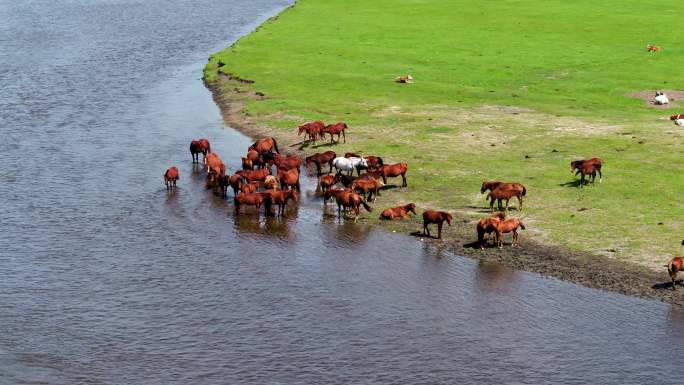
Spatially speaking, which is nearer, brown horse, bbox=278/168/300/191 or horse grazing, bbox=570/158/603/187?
horse grazing, bbox=570/158/603/187

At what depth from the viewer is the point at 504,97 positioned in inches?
2290

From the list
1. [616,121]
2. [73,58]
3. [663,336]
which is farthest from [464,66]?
[663,336]

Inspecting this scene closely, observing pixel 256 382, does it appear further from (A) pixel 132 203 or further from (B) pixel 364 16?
(B) pixel 364 16

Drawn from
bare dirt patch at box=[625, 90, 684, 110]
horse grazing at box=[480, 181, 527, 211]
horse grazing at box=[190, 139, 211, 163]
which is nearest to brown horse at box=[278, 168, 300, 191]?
horse grazing at box=[190, 139, 211, 163]

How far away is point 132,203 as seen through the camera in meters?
39.3

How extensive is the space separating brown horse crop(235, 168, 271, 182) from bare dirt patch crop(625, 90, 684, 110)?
24963 mm

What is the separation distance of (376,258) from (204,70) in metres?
40.9

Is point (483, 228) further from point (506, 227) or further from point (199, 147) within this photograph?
point (199, 147)

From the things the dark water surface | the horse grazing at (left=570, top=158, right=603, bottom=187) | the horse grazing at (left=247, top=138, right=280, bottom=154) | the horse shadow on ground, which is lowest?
the dark water surface

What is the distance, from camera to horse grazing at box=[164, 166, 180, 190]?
135 feet

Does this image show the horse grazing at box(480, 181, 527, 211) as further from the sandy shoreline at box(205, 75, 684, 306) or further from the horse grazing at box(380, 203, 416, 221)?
the horse grazing at box(380, 203, 416, 221)

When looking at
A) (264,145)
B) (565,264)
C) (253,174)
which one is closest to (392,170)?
(253,174)

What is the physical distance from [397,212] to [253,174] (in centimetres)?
763

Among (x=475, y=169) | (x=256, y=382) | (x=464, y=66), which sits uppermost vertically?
(x=464, y=66)
